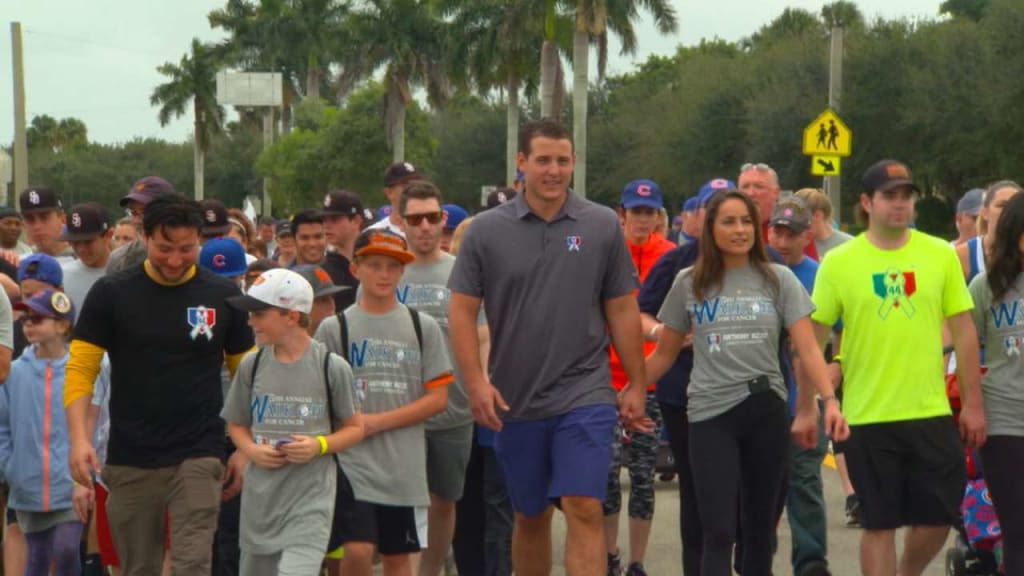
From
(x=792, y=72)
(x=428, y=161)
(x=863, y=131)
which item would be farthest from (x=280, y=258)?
(x=428, y=161)

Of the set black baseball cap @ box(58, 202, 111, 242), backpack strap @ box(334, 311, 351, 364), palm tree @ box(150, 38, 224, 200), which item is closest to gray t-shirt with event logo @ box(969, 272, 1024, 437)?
backpack strap @ box(334, 311, 351, 364)

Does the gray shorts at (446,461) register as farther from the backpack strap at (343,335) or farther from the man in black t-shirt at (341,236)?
the man in black t-shirt at (341,236)

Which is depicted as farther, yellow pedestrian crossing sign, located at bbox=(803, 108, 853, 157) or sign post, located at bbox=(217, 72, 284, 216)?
sign post, located at bbox=(217, 72, 284, 216)

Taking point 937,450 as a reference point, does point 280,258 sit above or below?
above

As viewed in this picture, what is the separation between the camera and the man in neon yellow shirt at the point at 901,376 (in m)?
8.16

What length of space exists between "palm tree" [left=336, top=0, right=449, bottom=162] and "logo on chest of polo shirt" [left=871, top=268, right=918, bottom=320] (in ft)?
196

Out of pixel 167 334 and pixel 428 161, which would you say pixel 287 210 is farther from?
pixel 167 334

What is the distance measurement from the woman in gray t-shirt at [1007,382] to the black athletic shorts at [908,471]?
17 centimetres

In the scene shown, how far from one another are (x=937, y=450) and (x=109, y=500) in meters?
Result: 3.72

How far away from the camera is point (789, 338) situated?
834 centimetres

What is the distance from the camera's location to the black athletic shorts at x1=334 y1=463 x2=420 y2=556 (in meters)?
8.06

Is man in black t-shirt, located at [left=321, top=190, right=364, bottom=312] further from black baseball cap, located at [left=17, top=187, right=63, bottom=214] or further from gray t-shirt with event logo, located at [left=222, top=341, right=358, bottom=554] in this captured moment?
gray t-shirt with event logo, located at [left=222, top=341, right=358, bottom=554]

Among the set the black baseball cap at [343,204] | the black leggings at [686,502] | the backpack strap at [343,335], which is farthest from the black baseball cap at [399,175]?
the black leggings at [686,502]

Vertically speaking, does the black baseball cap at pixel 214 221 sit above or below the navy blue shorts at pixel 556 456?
above
